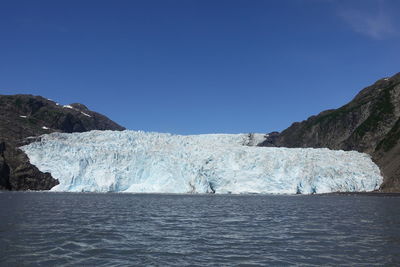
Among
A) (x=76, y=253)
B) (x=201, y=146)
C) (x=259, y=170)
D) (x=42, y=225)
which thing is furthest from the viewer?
(x=201, y=146)

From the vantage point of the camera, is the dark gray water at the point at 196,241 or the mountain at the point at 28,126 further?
the mountain at the point at 28,126

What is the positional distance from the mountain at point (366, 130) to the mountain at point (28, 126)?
49.6 metres

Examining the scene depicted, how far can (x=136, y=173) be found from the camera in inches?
2194

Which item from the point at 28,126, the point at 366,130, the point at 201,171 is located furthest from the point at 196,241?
the point at 28,126

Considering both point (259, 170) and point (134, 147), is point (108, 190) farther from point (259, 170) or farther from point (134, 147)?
point (259, 170)

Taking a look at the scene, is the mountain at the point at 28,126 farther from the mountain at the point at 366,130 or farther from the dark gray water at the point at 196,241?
the mountain at the point at 366,130

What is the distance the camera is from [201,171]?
5522 cm

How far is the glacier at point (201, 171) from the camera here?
54906 millimetres

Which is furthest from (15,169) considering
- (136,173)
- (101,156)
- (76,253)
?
(76,253)

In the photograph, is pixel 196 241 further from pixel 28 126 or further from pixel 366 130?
pixel 28 126

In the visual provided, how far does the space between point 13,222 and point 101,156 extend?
36297 millimetres

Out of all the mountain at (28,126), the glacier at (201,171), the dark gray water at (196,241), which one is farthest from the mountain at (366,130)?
the mountain at (28,126)

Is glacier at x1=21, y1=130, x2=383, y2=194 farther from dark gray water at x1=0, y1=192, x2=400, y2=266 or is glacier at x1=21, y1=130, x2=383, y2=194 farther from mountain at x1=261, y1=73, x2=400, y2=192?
dark gray water at x1=0, y1=192, x2=400, y2=266

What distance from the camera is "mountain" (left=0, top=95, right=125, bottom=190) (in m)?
62.6
